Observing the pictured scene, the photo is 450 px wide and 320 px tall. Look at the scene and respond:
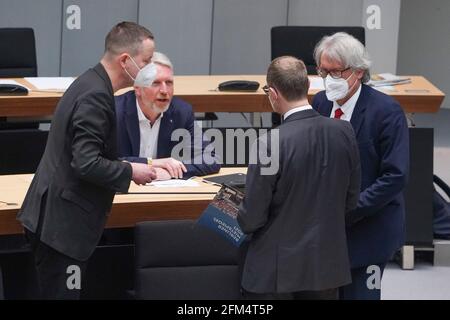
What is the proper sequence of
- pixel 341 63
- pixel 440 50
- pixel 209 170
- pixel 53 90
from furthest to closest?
1. pixel 440 50
2. pixel 53 90
3. pixel 209 170
4. pixel 341 63

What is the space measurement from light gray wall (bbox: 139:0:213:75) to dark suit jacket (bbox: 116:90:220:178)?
425cm

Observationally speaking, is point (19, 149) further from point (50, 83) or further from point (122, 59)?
point (122, 59)

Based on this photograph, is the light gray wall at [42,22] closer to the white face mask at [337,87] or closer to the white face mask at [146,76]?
the white face mask at [146,76]

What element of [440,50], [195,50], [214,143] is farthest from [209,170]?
[440,50]

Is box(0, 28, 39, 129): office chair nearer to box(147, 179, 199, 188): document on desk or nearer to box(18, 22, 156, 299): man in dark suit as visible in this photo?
box(147, 179, 199, 188): document on desk

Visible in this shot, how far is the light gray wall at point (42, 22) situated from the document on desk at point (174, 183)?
448 cm

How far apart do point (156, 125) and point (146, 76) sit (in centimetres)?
81

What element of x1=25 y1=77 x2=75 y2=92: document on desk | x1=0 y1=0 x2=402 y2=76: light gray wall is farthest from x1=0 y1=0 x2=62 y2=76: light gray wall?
x1=25 y1=77 x2=75 y2=92: document on desk

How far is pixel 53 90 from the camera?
7887 millimetres

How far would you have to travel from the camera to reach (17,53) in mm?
8625

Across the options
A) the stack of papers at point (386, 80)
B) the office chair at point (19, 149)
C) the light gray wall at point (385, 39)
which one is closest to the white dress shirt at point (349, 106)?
the office chair at point (19, 149)

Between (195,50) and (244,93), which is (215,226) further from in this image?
(195,50)

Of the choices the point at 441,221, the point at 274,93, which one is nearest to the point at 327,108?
the point at 274,93
